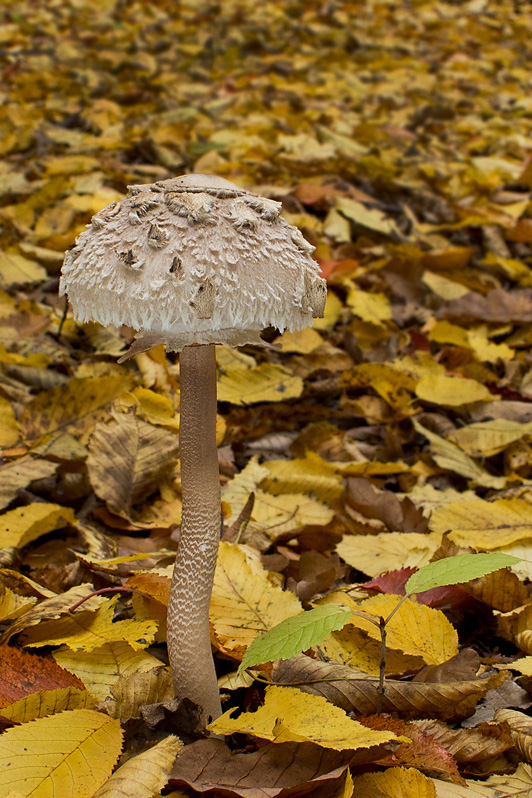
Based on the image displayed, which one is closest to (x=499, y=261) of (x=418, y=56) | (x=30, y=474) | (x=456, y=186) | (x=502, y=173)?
(x=456, y=186)

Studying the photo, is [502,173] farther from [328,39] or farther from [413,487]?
[328,39]

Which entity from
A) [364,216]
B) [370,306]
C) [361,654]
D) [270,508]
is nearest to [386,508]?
[270,508]

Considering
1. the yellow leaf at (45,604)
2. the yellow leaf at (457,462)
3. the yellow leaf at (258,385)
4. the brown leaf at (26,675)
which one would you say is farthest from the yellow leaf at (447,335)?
the brown leaf at (26,675)

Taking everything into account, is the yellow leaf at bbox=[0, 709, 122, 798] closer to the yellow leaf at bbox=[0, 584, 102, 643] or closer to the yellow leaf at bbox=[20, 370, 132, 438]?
the yellow leaf at bbox=[0, 584, 102, 643]

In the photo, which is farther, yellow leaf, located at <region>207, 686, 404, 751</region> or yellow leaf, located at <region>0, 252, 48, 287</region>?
yellow leaf, located at <region>0, 252, 48, 287</region>

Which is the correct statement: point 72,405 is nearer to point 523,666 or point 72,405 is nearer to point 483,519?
point 483,519

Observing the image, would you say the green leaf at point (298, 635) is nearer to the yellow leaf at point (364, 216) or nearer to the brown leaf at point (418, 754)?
the brown leaf at point (418, 754)

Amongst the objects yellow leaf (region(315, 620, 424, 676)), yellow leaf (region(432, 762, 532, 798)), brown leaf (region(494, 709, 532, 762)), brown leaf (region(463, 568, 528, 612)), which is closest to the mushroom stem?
yellow leaf (region(315, 620, 424, 676))
